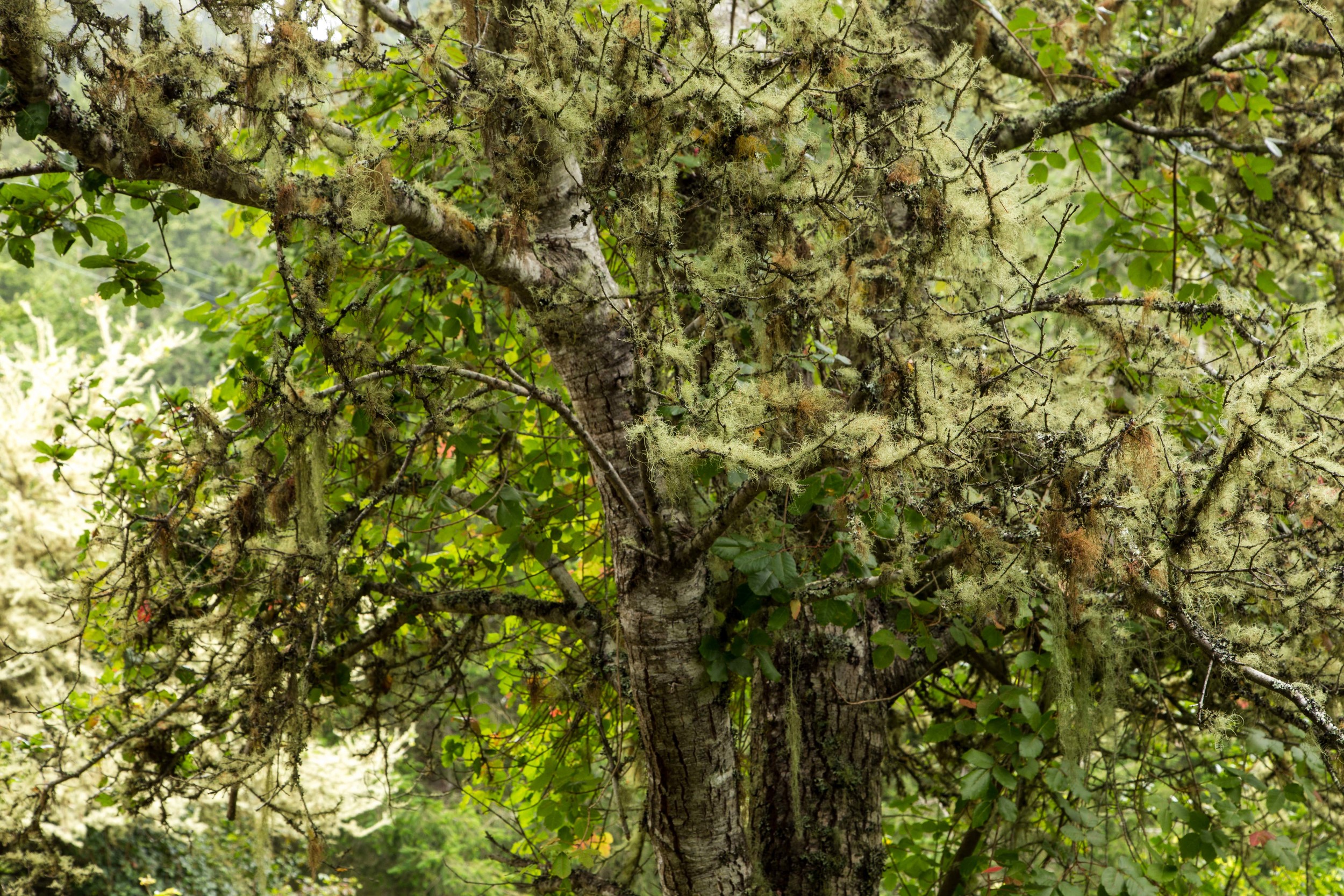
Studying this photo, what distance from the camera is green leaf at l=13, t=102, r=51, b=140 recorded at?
Result: 153cm

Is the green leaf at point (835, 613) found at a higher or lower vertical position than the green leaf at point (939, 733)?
higher

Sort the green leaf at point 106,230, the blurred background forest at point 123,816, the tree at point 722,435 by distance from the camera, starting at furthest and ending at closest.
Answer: the blurred background forest at point 123,816 < the green leaf at point 106,230 < the tree at point 722,435

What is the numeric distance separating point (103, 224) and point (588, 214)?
1.04 m

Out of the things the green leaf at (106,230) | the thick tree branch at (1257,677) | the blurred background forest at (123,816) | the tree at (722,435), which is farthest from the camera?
the blurred background forest at (123,816)

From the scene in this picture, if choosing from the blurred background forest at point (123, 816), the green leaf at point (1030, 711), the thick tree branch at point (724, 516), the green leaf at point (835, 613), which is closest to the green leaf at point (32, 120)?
the thick tree branch at point (724, 516)

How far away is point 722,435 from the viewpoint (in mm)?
1796

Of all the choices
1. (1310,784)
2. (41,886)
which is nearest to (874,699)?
(1310,784)

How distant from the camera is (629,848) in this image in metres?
3.12

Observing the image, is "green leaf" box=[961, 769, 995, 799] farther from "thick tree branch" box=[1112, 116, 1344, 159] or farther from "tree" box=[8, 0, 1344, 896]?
"thick tree branch" box=[1112, 116, 1344, 159]

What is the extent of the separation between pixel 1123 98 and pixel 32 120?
303 centimetres

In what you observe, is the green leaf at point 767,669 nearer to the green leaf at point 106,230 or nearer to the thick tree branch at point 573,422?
the thick tree branch at point 573,422

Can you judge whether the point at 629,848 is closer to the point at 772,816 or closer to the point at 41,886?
the point at 772,816

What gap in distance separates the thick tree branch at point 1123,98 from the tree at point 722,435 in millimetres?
18

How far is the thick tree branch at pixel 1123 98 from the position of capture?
2936 millimetres
